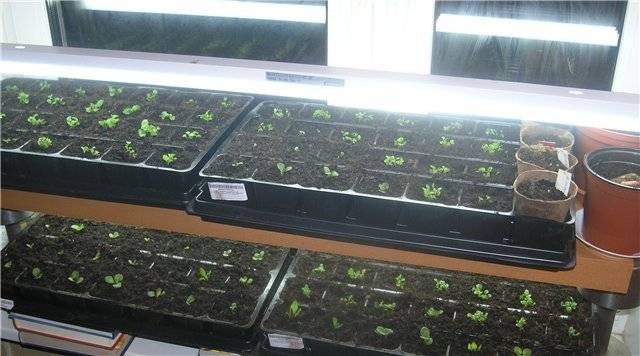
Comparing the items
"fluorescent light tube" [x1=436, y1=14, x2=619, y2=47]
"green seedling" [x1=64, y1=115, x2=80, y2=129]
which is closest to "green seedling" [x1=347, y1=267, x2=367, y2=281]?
"fluorescent light tube" [x1=436, y1=14, x2=619, y2=47]

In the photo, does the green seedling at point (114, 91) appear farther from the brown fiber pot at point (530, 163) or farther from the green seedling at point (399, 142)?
the brown fiber pot at point (530, 163)

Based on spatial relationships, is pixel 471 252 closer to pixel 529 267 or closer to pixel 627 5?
pixel 529 267

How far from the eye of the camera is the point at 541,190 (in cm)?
145

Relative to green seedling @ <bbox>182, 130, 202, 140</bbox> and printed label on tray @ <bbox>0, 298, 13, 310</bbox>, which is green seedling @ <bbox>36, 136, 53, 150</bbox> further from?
printed label on tray @ <bbox>0, 298, 13, 310</bbox>

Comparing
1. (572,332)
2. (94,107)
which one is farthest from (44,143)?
(572,332)

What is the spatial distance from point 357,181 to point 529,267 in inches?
19.1

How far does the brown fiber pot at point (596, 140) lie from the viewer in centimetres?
153

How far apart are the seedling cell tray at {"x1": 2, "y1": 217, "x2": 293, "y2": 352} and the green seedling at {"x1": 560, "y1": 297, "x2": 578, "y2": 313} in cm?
93

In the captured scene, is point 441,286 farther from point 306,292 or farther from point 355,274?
point 306,292

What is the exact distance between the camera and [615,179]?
144 cm

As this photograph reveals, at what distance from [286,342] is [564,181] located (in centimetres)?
96

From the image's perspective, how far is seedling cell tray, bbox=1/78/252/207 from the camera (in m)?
1.73

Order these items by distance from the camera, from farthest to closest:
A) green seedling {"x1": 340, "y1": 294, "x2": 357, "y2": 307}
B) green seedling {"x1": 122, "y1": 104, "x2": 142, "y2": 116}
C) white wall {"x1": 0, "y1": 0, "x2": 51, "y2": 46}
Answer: white wall {"x1": 0, "y1": 0, "x2": 51, "y2": 46}
green seedling {"x1": 122, "y1": 104, "x2": 142, "y2": 116}
green seedling {"x1": 340, "y1": 294, "x2": 357, "y2": 307}

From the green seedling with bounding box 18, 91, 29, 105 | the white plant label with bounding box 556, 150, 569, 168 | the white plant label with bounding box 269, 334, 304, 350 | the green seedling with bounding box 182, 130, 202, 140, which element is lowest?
the white plant label with bounding box 269, 334, 304, 350
